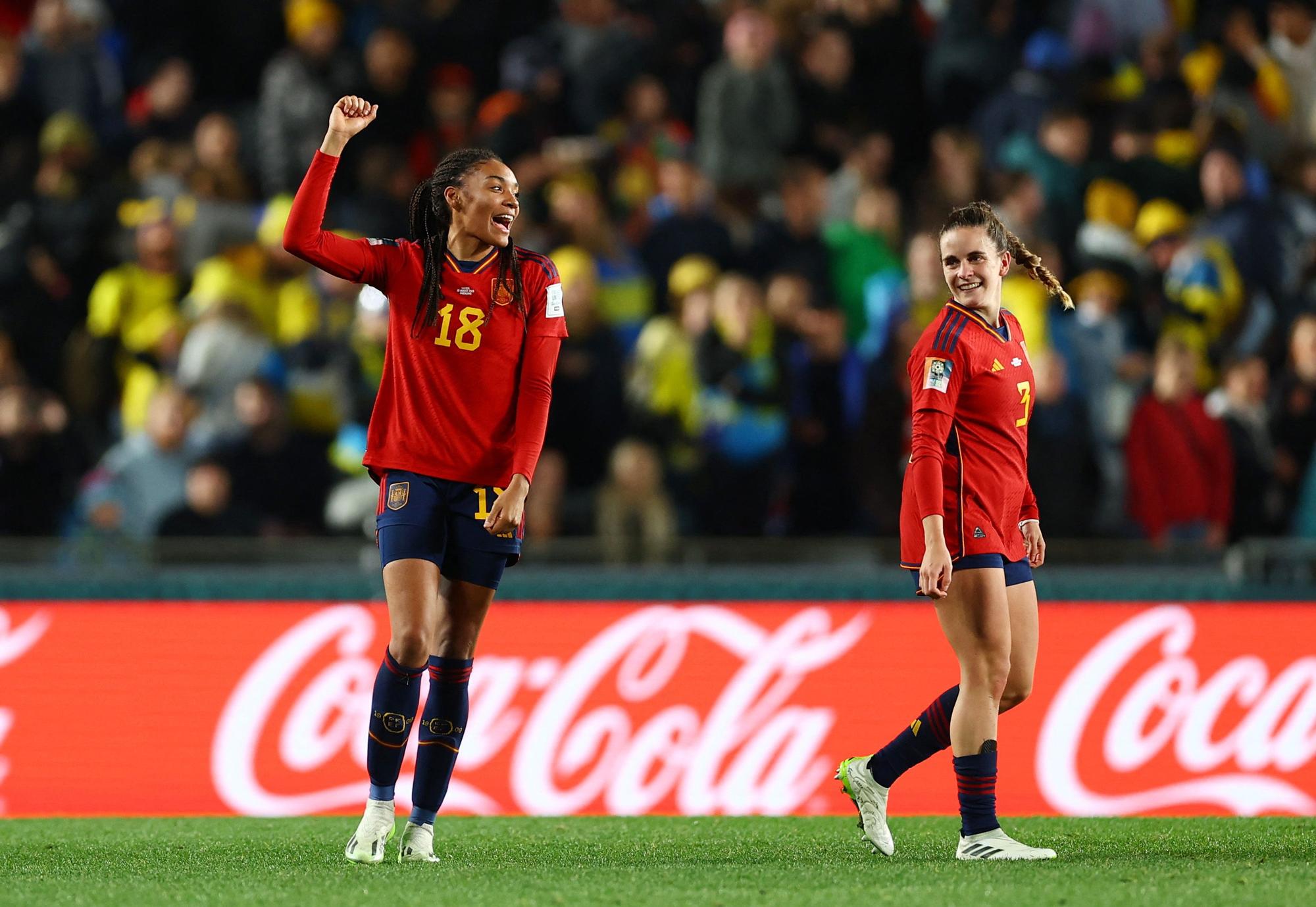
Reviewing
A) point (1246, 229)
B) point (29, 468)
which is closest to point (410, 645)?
point (29, 468)

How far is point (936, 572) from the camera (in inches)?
200

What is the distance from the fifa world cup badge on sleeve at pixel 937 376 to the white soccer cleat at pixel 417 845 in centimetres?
203

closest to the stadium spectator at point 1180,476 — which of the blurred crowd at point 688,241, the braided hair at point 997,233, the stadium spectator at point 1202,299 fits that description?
the blurred crowd at point 688,241

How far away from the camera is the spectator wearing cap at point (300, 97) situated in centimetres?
1155

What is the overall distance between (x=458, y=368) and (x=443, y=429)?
0.64 ft

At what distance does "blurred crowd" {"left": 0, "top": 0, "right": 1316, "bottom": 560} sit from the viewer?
9688 mm

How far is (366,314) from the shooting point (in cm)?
1012

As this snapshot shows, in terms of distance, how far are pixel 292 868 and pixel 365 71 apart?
25.1ft

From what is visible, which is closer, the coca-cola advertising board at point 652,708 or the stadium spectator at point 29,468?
the coca-cola advertising board at point 652,708

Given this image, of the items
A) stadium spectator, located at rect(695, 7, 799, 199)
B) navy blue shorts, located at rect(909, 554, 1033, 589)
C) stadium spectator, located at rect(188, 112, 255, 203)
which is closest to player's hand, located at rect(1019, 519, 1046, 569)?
navy blue shorts, located at rect(909, 554, 1033, 589)

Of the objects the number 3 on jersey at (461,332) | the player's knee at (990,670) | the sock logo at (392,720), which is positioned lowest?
the sock logo at (392,720)

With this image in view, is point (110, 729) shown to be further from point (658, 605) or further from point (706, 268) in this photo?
point (706, 268)

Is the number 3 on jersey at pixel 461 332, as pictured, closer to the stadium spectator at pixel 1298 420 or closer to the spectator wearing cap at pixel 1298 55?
the stadium spectator at pixel 1298 420

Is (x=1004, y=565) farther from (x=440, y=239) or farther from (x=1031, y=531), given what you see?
(x=440, y=239)
